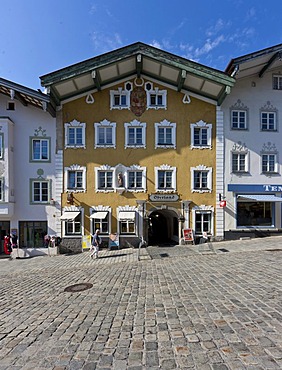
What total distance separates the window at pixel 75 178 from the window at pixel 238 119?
13.1 m

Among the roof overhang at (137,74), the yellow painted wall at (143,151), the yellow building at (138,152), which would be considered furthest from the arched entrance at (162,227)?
the roof overhang at (137,74)

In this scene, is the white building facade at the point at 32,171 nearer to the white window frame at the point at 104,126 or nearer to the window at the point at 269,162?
the white window frame at the point at 104,126

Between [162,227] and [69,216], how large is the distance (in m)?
10.6

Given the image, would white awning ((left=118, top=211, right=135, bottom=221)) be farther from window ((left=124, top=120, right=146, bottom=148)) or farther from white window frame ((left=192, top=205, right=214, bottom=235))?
window ((left=124, top=120, right=146, bottom=148))

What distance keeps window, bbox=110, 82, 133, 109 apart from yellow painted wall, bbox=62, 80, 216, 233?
34 cm

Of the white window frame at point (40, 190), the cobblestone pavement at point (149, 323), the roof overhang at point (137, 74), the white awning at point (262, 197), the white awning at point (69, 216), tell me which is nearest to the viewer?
the cobblestone pavement at point (149, 323)

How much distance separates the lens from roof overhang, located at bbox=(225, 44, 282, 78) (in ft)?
58.0

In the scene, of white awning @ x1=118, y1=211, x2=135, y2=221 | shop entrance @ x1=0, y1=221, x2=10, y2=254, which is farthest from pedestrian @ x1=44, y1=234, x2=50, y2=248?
white awning @ x1=118, y1=211, x2=135, y2=221

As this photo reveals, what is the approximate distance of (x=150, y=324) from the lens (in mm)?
4824

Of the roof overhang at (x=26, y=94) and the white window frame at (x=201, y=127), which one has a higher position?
the roof overhang at (x=26, y=94)

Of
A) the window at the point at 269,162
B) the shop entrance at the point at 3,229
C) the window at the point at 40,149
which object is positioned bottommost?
the shop entrance at the point at 3,229

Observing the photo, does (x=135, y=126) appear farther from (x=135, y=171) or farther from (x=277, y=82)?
(x=277, y=82)

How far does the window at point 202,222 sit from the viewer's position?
63.1 ft

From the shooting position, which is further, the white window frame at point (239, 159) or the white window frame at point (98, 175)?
the white window frame at point (239, 159)
